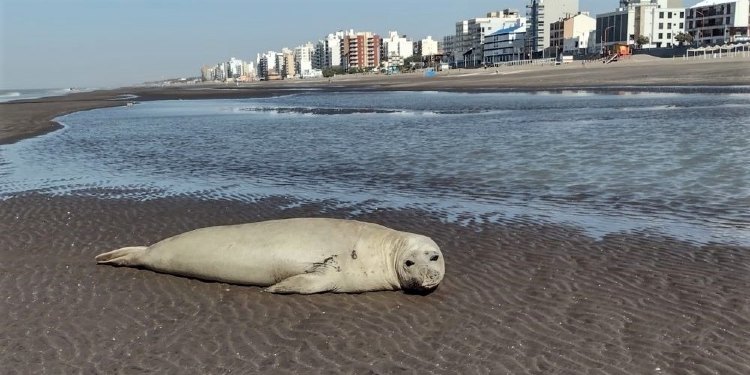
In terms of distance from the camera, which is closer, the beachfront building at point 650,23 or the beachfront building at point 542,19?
the beachfront building at point 650,23

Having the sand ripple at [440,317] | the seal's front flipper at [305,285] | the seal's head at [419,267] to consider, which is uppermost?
the seal's head at [419,267]

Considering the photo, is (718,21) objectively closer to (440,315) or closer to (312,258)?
(312,258)

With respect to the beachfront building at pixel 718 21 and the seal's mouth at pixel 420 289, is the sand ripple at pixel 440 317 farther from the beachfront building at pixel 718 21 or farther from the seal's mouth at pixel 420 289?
the beachfront building at pixel 718 21

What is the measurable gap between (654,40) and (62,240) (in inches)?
6167

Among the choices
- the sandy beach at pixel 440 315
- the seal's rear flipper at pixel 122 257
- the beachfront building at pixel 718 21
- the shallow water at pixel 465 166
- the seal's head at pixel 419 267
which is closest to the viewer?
the sandy beach at pixel 440 315

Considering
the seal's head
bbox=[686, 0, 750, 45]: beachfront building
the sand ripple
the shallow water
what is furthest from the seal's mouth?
bbox=[686, 0, 750, 45]: beachfront building

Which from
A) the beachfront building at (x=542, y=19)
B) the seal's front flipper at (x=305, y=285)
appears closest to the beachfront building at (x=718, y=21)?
the beachfront building at (x=542, y=19)

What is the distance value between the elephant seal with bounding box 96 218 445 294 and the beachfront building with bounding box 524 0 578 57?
18588 centimetres

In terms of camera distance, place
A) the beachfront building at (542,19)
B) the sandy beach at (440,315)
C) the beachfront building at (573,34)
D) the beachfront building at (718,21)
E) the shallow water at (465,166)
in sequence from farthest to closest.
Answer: the beachfront building at (542,19) → the beachfront building at (573,34) → the beachfront building at (718,21) → the shallow water at (465,166) → the sandy beach at (440,315)

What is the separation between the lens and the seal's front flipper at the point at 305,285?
6.82m

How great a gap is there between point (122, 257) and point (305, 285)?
2.71 metres

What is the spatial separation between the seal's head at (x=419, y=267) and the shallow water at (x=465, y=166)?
3.55m

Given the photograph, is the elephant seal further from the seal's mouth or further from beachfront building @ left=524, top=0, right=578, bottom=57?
beachfront building @ left=524, top=0, right=578, bottom=57

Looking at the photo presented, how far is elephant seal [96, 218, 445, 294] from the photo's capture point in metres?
6.84
